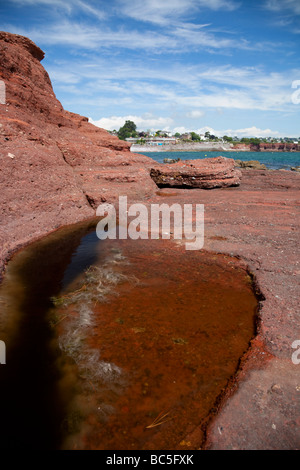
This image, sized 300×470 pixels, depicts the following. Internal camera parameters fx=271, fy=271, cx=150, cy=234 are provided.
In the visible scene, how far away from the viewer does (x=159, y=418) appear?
3137 millimetres

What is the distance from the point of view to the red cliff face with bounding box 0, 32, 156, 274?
9.98 metres

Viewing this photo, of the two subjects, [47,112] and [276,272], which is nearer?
[276,272]

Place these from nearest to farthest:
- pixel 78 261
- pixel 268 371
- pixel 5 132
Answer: pixel 268 371 < pixel 78 261 < pixel 5 132

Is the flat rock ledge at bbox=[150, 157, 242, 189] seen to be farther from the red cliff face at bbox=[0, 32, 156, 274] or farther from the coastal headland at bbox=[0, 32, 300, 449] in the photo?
the red cliff face at bbox=[0, 32, 156, 274]

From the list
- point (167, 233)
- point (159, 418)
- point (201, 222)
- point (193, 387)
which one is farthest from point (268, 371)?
point (201, 222)

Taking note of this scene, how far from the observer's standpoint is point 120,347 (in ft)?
14.0

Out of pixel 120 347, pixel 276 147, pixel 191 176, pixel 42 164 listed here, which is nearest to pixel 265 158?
pixel 191 176

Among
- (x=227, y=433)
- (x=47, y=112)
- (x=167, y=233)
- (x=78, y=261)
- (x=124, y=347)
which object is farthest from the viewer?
(x=47, y=112)

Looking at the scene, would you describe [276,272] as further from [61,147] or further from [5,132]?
[61,147]

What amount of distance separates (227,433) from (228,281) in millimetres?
3607

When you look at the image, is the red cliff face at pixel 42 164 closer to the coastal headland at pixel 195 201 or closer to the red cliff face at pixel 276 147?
the coastal headland at pixel 195 201

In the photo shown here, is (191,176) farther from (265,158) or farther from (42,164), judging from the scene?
(265,158)

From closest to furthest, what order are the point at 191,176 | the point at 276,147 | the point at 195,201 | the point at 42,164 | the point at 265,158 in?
the point at 42,164 < the point at 195,201 < the point at 191,176 < the point at 265,158 < the point at 276,147

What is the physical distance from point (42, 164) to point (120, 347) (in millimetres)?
10338
